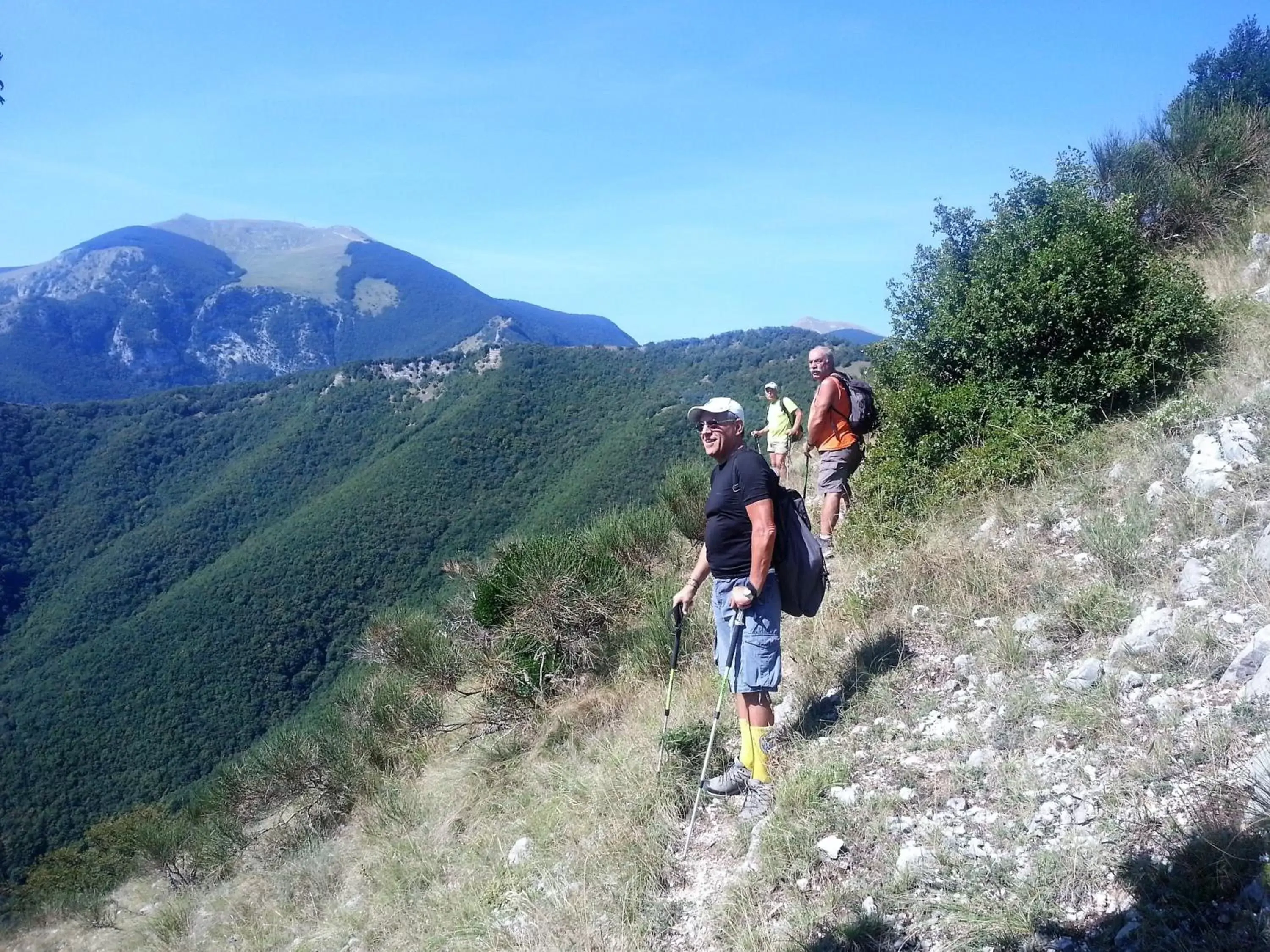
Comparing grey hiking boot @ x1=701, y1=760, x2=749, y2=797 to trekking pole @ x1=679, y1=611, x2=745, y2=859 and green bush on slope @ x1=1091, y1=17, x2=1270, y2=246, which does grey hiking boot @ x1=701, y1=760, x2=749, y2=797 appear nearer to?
trekking pole @ x1=679, y1=611, x2=745, y2=859

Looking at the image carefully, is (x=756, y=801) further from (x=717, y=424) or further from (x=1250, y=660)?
(x=1250, y=660)

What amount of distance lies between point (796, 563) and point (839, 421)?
272 centimetres

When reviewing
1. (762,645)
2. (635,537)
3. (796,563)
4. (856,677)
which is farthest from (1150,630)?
(635,537)

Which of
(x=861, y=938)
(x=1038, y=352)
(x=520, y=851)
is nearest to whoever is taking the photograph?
(x=861, y=938)

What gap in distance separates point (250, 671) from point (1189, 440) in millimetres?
47687

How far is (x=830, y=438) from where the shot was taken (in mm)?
5711

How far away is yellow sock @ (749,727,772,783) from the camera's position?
3184 millimetres

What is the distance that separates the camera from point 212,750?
38.8 m

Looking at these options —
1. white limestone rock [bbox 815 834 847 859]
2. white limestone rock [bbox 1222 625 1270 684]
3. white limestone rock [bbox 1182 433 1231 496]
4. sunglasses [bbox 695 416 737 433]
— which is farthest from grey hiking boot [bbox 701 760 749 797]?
white limestone rock [bbox 1182 433 1231 496]

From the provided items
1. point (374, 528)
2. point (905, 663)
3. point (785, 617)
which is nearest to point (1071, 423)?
point (785, 617)

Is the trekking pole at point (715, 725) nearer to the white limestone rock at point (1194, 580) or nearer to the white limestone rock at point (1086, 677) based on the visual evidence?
the white limestone rock at point (1086, 677)

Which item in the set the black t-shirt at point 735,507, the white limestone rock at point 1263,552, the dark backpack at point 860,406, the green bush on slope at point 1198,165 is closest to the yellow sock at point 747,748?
the black t-shirt at point 735,507

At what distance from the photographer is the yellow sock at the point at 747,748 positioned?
3229mm

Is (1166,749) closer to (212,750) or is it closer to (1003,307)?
(1003,307)
